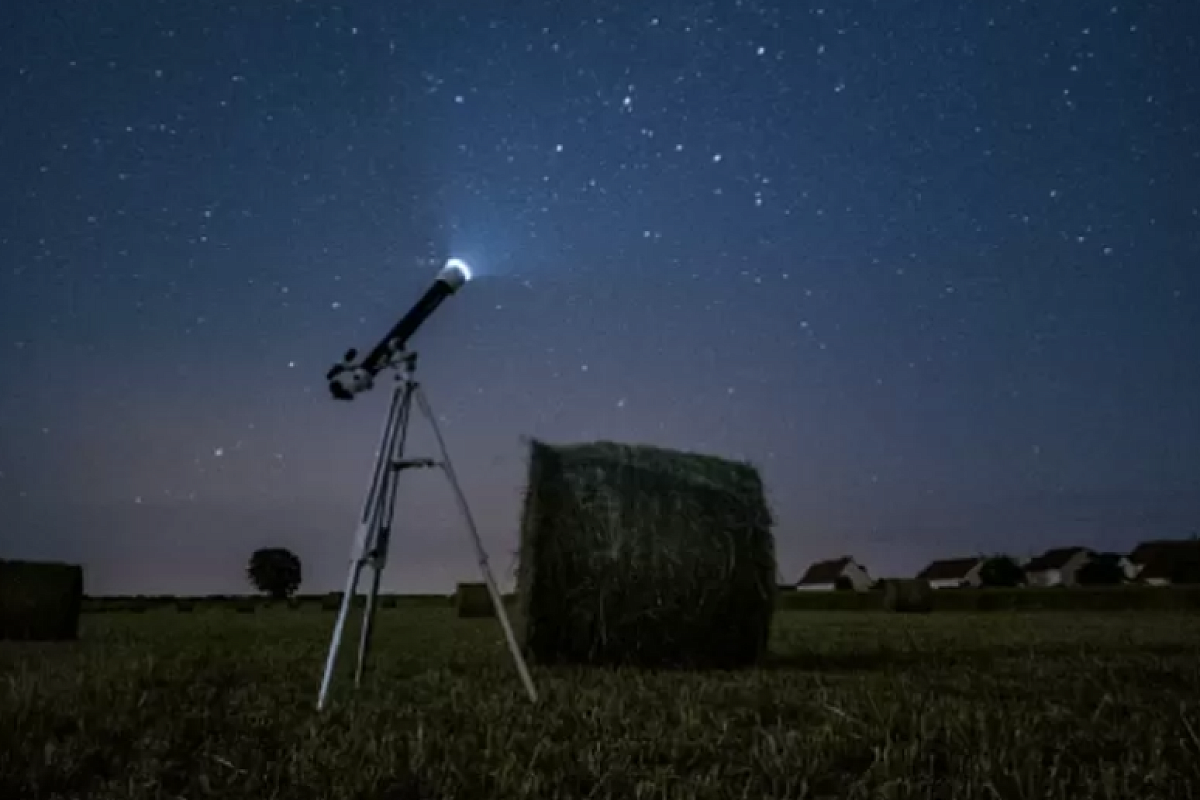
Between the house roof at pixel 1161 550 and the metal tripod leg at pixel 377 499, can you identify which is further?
the house roof at pixel 1161 550

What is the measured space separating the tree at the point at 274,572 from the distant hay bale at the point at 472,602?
3255 inches

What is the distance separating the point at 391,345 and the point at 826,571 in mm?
97126

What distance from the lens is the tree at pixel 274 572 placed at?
109 metres

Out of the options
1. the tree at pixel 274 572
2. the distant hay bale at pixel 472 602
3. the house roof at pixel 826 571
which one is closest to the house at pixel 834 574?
the house roof at pixel 826 571

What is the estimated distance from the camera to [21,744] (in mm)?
4719

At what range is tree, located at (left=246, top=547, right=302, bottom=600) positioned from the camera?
4296 inches

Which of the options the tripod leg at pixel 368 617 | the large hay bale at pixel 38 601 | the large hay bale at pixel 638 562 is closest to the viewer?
the tripod leg at pixel 368 617

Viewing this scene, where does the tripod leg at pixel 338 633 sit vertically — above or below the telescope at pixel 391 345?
below

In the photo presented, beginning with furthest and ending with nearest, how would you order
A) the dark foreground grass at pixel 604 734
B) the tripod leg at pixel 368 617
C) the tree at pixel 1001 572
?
the tree at pixel 1001 572
the tripod leg at pixel 368 617
the dark foreground grass at pixel 604 734

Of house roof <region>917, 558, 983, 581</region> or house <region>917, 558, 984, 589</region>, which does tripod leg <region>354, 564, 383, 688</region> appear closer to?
house <region>917, 558, 984, 589</region>

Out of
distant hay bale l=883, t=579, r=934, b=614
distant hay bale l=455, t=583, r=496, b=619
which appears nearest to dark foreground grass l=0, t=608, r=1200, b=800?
distant hay bale l=455, t=583, r=496, b=619

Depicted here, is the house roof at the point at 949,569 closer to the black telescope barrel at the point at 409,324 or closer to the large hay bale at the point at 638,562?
the large hay bale at the point at 638,562

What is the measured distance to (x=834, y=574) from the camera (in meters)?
99.2

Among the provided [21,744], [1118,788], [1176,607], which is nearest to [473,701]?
[21,744]
